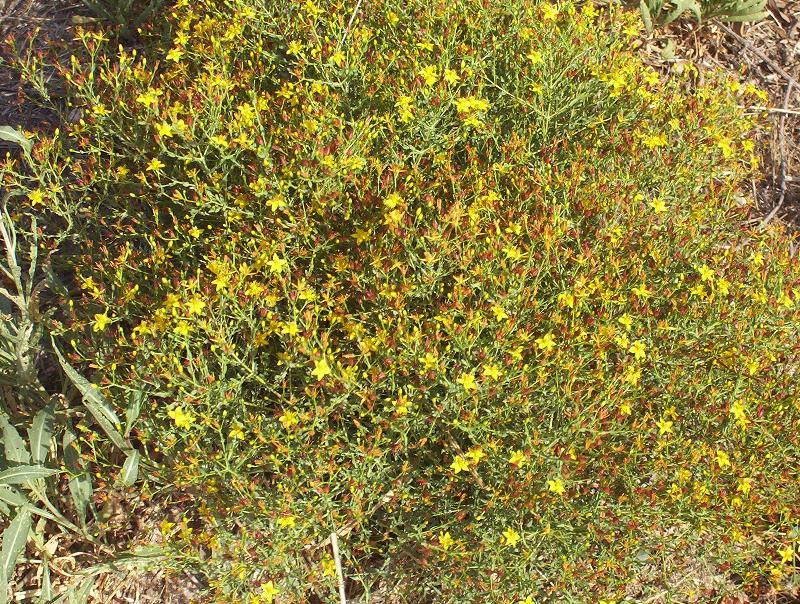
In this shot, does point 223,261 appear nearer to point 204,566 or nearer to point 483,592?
point 204,566

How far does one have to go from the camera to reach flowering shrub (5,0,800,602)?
10.2 ft

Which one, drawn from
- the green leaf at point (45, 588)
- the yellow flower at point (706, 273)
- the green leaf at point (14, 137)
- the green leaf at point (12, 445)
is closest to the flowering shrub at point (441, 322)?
the yellow flower at point (706, 273)

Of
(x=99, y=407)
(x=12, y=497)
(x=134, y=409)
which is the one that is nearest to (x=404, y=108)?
(x=134, y=409)

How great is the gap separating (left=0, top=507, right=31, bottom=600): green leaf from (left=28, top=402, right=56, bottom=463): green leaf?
25cm

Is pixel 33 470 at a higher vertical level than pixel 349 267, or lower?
lower

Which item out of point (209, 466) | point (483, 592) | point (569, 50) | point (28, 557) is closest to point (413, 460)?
point (483, 592)

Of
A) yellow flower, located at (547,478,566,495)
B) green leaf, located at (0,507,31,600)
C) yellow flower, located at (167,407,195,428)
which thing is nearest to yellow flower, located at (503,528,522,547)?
yellow flower, located at (547,478,566,495)

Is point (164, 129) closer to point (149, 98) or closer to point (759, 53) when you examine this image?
point (149, 98)

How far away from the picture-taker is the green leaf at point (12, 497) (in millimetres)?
3158

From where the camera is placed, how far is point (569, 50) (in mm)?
3850

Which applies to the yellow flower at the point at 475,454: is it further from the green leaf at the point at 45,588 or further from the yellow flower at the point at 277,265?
the green leaf at the point at 45,588

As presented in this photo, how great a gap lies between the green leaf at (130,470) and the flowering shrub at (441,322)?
0.12 metres

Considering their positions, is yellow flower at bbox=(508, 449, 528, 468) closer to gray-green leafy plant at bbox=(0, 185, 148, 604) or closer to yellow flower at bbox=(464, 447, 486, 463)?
yellow flower at bbox=(464, 447, 486, 463)

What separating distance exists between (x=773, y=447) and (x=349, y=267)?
6.68 feet
